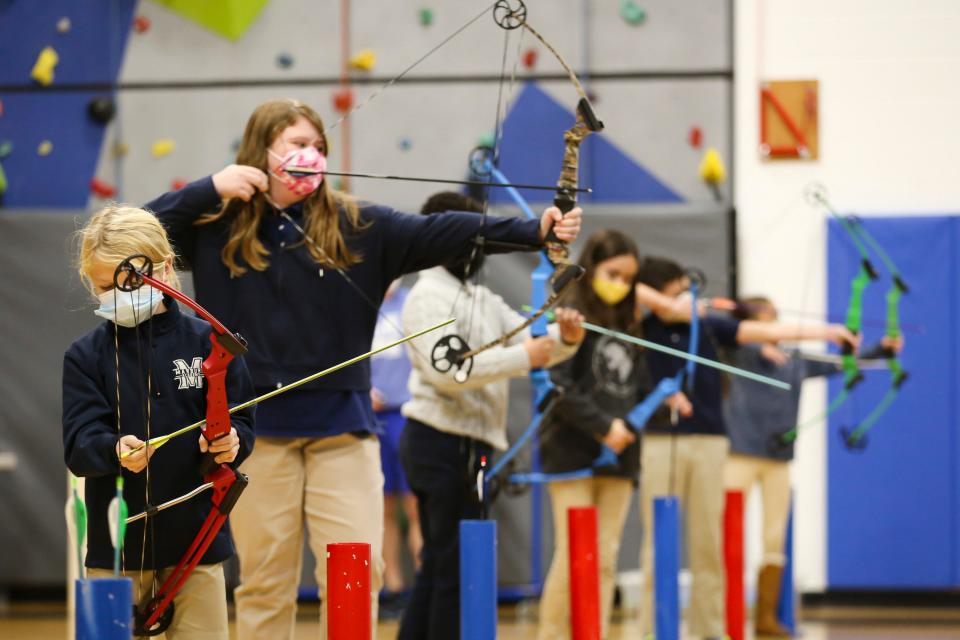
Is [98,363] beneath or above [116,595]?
above

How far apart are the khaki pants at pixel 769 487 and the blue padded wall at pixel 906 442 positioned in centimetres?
82

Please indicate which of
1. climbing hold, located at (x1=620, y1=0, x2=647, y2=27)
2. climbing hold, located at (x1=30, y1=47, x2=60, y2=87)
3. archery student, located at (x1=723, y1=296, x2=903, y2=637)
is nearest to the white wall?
climbing hold, located at (x1=620, y1=0, x2=647, y2=27)

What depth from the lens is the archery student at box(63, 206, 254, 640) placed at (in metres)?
2.01

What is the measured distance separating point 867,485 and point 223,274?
377 centimetres

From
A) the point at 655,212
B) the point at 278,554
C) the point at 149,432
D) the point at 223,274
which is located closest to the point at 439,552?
the point at 278,554

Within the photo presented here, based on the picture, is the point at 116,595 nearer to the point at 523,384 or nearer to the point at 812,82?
the point at 523,384

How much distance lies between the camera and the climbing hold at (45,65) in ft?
19.2

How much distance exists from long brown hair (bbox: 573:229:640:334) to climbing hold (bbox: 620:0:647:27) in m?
2.30

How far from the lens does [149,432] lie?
2014 millimetres

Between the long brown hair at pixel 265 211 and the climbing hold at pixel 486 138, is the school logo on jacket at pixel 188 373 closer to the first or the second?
the long brown hair at pixel 265 211

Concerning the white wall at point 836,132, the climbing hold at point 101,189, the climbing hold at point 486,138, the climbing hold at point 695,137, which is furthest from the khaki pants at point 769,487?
the climbing hold at point 101,189

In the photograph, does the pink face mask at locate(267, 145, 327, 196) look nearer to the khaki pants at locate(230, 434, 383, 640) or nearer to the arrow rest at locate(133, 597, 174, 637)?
the khaki pants at locate(230, 434, 383, 640)

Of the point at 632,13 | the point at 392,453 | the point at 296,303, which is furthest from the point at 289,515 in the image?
the point at 632,13

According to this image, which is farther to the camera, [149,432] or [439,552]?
[439,552]
